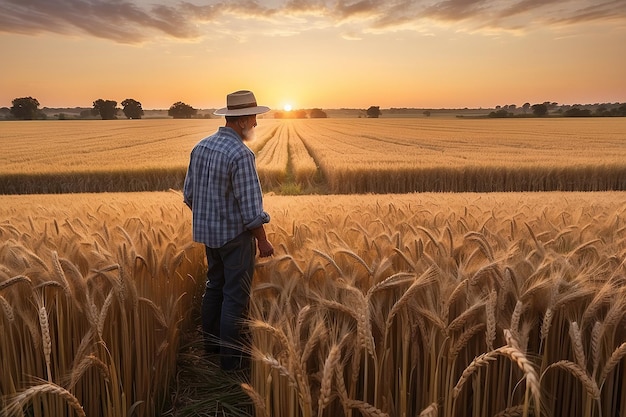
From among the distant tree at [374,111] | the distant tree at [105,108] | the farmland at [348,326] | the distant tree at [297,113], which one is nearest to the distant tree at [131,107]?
the distant tree at [105,108]

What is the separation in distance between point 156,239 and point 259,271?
0.81 metres

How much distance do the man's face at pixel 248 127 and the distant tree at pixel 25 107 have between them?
96.5m

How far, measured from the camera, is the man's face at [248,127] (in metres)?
3.45

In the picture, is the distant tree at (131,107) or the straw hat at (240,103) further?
the distant tree at (131,107)

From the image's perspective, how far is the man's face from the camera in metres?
3.45

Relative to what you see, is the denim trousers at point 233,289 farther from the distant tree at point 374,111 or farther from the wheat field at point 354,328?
the distant tree at point 374,111

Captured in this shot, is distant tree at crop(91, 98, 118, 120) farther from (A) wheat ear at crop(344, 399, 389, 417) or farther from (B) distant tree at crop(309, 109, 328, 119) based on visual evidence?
(A) wheat ear at crop(344, 399, 389, 417)

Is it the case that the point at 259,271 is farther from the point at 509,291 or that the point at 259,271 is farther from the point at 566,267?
the point at 566,267

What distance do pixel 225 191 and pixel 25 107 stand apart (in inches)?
3823

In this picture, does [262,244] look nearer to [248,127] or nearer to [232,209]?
[232,209]

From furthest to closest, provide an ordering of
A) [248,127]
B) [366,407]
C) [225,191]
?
[248,127]
[225,191]
[366,407]

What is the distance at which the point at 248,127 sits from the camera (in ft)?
11.4

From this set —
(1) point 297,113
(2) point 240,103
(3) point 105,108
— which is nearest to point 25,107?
→ (3) point 105,108

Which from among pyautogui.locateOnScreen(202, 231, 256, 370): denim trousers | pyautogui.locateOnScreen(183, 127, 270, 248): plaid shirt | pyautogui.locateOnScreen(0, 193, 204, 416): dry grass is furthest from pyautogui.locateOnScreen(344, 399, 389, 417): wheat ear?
pyautogui.locateOnScreen(183, 127, 270, 248): plaid shirt
